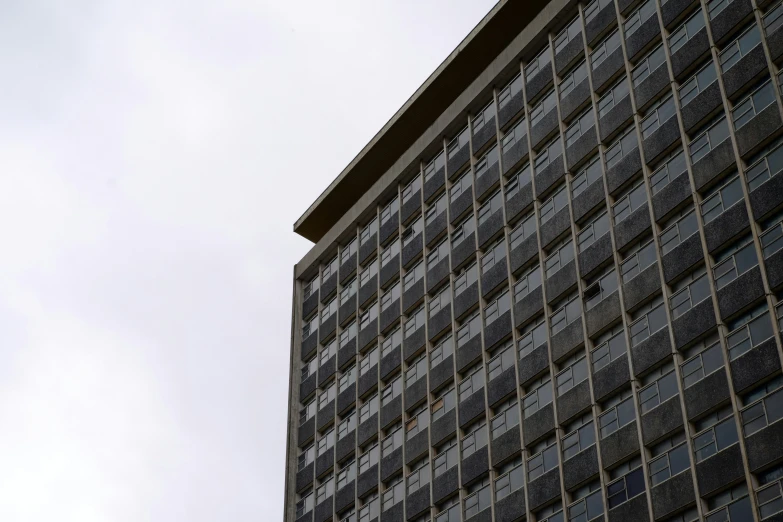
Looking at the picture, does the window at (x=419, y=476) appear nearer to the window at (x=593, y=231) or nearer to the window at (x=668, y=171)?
the window at (x=593, y=231)

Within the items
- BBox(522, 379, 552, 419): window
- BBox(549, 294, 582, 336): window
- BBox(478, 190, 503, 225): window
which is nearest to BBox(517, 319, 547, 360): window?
BBox(549, 294, 582, 336): window

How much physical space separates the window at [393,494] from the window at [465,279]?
34.0 feet

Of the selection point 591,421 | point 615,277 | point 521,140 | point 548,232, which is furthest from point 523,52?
point 591,421

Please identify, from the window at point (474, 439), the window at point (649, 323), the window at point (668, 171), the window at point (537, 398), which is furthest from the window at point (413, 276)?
the window at point (649, 323)

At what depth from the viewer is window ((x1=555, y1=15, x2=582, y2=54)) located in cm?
6384

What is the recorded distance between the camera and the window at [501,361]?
59500 millimetres

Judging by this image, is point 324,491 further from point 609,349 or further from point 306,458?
point 609,349

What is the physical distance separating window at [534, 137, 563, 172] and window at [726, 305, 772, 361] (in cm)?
1732

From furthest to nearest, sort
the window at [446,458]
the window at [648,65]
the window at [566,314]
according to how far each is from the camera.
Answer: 1. the window at [446,458]
2. the window at [648,65]
3. the window at [566,314]

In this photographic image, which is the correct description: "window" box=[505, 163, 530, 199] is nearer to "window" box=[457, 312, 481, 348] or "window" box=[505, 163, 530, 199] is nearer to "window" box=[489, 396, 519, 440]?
"window" box=[457, 312, 481, 348]

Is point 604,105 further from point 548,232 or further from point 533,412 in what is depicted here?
point 533,412

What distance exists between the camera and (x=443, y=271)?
223ft

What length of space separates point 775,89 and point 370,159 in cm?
3324

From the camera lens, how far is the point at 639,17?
5931 cm
